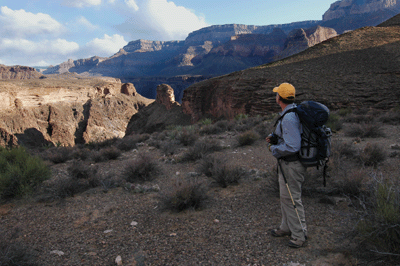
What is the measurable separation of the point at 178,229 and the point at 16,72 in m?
151

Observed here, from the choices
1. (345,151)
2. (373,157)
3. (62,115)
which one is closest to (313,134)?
(373,157)

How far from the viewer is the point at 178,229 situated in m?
3.25

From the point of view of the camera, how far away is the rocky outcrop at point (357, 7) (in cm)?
13090

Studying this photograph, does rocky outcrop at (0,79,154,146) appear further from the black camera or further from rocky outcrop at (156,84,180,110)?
the black camera

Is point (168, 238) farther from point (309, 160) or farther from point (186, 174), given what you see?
point (186, 174)

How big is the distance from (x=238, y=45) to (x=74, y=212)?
152 m

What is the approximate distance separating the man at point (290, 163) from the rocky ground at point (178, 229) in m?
0.24

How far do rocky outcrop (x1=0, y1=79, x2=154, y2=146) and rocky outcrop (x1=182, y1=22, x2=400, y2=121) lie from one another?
2259 centimetres

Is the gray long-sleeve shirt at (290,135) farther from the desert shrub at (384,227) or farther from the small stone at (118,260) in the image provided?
the small stone at (118,260)

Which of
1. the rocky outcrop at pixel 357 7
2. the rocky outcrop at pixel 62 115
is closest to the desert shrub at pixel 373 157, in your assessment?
the rocky outcrop at pixel 62 115

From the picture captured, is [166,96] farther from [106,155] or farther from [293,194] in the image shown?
[293,194]

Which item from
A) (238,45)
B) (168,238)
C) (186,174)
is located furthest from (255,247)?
(238,45)

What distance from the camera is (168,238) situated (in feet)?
9.96

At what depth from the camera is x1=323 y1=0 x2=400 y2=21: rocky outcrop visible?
5154 inches
